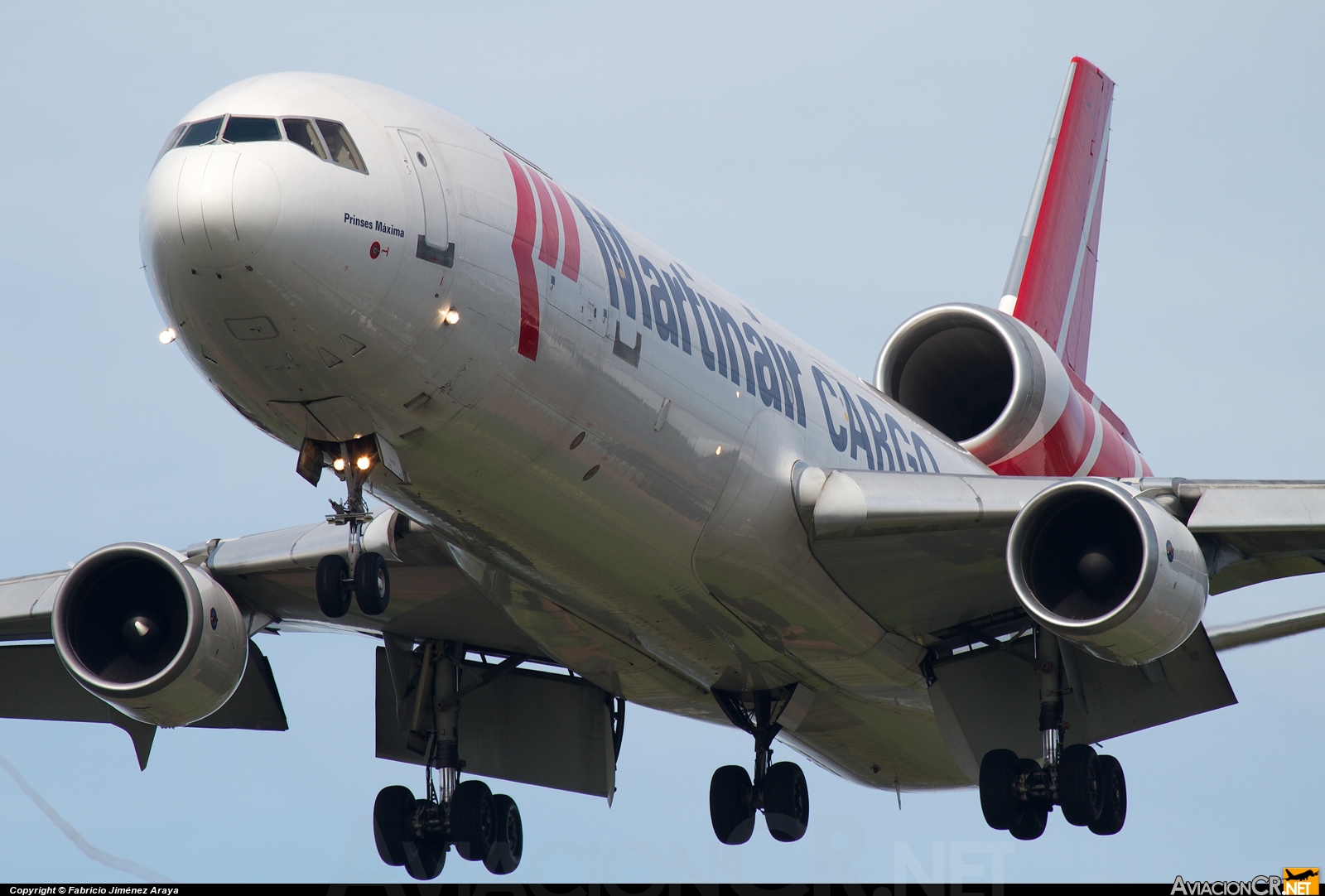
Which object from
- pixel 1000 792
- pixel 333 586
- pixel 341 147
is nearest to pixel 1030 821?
pixel 1000 792

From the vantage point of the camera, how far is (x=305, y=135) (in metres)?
13.6

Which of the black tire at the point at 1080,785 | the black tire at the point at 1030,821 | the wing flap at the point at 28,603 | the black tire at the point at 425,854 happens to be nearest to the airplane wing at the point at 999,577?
the black tire at the point at 1080,785

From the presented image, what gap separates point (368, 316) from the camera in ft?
44.4

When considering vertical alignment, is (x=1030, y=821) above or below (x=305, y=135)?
below

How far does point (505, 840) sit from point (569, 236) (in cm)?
848

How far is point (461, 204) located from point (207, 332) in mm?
2387

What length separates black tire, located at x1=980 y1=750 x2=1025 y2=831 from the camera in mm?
18906

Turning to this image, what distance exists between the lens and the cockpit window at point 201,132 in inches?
524

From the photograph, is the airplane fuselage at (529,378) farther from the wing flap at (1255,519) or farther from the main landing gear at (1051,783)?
the wing flap at (1255,519)

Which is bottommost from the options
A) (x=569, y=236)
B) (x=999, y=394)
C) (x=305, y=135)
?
(x=305, y=135)

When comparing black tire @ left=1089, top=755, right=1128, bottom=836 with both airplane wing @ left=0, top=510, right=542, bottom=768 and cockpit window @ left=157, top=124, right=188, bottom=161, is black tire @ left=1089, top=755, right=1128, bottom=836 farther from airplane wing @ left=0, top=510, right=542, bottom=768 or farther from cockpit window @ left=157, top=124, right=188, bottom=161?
cockpit window @ left=157, top=124, right=188, bottom=161

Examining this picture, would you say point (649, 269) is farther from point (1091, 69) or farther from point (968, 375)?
point (1091, 69)

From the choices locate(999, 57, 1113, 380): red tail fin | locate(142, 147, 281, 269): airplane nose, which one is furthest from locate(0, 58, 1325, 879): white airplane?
locate(999, 57, 1113, 380): red tail fin

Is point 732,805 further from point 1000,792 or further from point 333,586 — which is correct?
point 333,586
